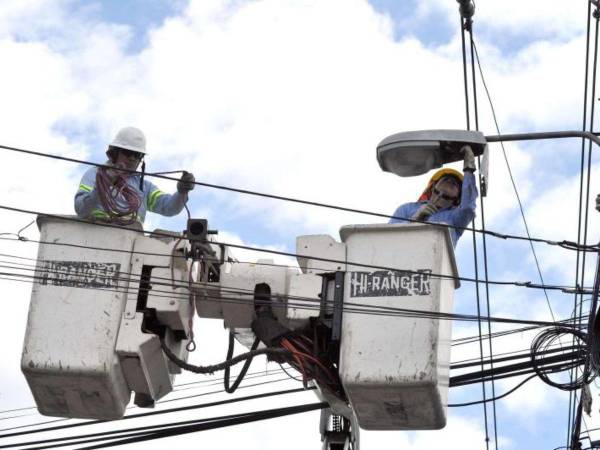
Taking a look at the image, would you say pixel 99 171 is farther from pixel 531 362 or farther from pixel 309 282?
pixel 531 362

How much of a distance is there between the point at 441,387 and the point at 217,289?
1501 mm

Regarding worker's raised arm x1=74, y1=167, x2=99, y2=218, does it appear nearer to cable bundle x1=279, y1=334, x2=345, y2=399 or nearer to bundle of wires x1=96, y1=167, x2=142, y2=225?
bundle of wires x1=96, y1=167, x2=142, y2=225

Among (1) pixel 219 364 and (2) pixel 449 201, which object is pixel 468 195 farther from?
(1) pixel 219 364

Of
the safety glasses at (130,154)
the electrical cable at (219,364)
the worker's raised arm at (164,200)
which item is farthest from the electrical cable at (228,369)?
the safety glasses at (130,154)

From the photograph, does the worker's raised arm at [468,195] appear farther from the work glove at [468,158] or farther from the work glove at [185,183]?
the work glove at [185,183]

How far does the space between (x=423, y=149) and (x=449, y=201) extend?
0.69 metres

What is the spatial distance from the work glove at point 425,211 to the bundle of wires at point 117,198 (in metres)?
1.77

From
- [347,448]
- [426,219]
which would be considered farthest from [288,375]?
[426,219]

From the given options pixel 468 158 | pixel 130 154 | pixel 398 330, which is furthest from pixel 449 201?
pixel 130 154

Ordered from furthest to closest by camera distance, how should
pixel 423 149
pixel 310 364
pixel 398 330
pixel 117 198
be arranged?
pixel 117 198 < pixel 423 149 < pixel 310 364 < pixel 398 330

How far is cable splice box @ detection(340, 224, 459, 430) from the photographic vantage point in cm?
775

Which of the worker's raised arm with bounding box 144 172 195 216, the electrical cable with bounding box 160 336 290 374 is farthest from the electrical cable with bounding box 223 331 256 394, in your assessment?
the worker's raised arm with bounding box 144 172 195 216

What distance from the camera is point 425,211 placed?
888 centimetres

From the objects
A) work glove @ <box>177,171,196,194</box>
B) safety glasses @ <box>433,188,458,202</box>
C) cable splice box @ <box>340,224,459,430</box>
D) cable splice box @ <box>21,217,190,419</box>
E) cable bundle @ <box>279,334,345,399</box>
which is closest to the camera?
cable splice box @ <box>340,224,459,430</box>
